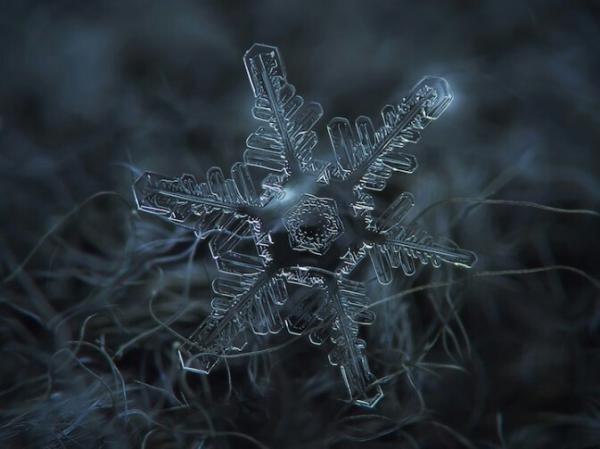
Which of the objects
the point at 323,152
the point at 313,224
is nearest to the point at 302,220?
the point at 313,224

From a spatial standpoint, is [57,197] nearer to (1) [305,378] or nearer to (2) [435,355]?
(1) [305,378]

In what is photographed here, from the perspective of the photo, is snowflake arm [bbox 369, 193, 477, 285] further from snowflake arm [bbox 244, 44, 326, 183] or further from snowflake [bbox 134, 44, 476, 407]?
snowflake arm [bbox 244, 44, 326, 183]

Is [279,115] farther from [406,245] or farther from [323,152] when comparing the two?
[406,245]

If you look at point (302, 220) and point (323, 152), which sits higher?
point (323, 152)

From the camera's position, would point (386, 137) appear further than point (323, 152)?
No

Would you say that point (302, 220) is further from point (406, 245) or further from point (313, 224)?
point (406, 245)

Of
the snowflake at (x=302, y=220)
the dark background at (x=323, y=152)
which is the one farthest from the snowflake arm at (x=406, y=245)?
the dark background at (x=323, y=152)
